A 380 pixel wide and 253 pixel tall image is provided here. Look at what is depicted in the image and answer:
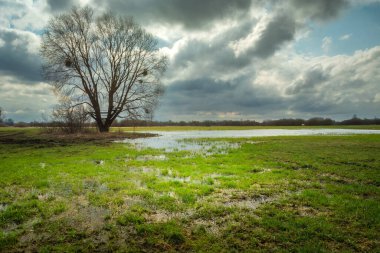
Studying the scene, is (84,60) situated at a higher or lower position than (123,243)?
higher

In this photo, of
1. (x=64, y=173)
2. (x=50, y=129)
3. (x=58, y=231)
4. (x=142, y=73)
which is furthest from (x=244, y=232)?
(x=50, y=129)

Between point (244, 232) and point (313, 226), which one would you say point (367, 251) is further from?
point (244, 232)

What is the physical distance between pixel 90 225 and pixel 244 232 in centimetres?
360

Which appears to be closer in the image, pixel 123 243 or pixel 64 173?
pixel 123 243

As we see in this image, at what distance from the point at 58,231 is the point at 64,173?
21.5ft

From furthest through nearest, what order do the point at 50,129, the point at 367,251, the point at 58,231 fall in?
1. the point at 50,129
2. the point at 58,231
3. the point at 367,251

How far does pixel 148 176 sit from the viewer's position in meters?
10.6

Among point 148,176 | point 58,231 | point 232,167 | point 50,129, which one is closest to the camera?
point 58,231

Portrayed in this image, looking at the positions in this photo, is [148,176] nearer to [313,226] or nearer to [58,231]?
[58,231]

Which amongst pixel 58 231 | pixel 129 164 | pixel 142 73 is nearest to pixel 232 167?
pixel 129 164

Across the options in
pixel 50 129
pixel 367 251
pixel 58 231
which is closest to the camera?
Answer: pixel 367 251

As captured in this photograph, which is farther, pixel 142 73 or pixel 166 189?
pixel 142 73

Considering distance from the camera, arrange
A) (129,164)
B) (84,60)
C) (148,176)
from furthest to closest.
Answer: (84,60)
(129,164)
(148,176)

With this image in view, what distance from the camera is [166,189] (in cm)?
855
